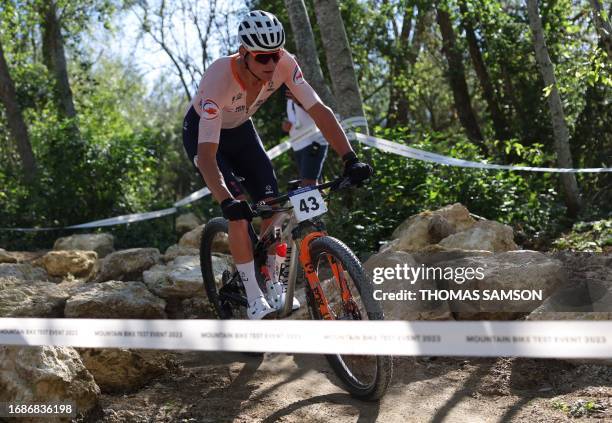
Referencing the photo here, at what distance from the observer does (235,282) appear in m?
4.92

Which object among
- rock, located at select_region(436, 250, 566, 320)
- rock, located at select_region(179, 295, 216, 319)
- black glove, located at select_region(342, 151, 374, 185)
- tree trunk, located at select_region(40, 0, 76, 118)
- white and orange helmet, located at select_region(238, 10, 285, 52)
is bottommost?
rock, located at select_region(436, 250, 566, 320)

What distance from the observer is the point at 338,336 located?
3.14 metres

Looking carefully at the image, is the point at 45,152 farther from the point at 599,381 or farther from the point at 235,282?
the point at 599,381

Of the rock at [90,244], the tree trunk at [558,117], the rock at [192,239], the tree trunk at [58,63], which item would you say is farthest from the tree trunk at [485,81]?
Answer: the tree trunk at [58,63]

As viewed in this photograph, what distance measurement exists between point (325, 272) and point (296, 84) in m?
1.21

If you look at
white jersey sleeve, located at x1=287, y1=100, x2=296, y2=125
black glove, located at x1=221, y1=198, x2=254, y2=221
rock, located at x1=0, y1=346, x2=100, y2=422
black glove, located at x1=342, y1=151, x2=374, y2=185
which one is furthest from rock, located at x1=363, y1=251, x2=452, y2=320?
white jersey sleeve, located at x1=287, y1=100, x2=296, y2=125

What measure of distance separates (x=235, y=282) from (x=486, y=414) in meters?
1.93

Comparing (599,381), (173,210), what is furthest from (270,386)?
(173,210)

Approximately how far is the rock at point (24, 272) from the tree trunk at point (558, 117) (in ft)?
19.1

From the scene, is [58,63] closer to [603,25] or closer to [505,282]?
[603,25]

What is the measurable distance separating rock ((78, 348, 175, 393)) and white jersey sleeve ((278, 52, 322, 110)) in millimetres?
1881

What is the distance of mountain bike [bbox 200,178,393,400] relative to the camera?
3705mm

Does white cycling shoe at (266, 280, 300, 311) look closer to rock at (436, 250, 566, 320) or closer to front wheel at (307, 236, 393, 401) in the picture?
front wheel at (307, 236, 393, 401)

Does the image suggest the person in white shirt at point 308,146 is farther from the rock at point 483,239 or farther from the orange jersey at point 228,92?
the orange jersey at point 228,92
